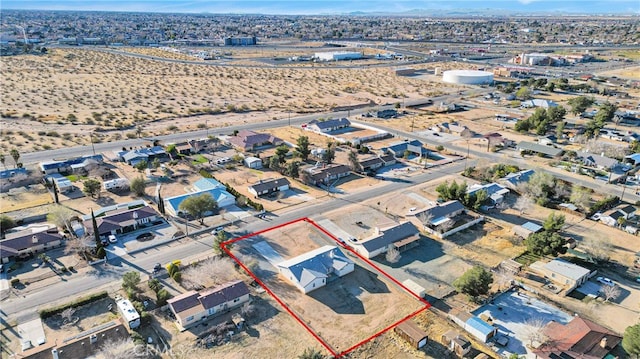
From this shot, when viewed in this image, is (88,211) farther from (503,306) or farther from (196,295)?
(503,306)

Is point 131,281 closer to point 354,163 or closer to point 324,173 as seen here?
point 324,173

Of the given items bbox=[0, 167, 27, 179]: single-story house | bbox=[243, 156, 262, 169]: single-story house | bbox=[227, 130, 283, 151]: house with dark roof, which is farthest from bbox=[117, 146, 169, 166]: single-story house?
bbox=[243, 156, 262, 169]: single-story house

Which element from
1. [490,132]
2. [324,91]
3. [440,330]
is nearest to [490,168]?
[490,132]

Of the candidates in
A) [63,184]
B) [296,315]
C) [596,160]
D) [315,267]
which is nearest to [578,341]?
[296,315]

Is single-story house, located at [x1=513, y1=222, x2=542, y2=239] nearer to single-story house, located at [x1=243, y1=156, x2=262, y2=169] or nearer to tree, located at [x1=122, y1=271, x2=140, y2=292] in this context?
single-story house, located at [x1=243, y1=156, x2=262, y2=169]

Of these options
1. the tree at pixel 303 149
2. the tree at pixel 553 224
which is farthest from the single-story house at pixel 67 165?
the tree at pixel 553 224

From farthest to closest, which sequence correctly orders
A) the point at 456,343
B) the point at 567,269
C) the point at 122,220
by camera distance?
the point at 122,220 < the point at 567,269 < the point at 456,343

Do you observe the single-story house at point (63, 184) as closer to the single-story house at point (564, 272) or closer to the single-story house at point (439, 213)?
the single-story house at point (439, 213)
